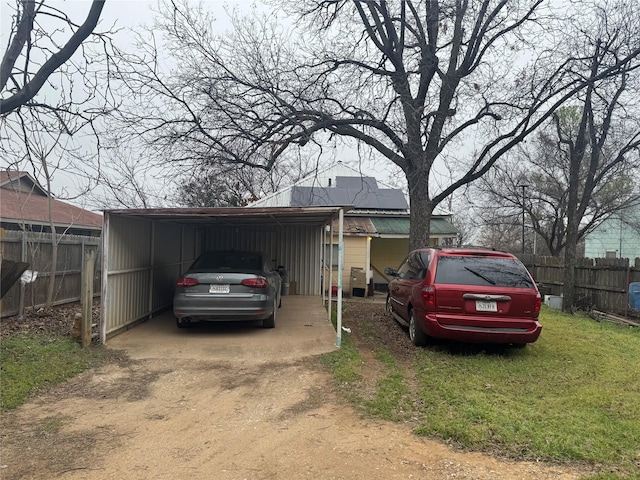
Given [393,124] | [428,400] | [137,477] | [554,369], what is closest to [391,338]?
[554,369]

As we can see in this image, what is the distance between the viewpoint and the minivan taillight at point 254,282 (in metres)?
8.04

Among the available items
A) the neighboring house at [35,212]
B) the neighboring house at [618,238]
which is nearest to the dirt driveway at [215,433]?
the neighboring house at [35,212]

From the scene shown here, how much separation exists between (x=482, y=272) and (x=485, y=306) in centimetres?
54

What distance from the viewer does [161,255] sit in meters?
10.5

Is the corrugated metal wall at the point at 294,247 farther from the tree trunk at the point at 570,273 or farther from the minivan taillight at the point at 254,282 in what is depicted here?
the tree trunk at the point at 570,273

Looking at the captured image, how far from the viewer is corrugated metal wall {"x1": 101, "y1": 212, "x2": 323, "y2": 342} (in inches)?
316

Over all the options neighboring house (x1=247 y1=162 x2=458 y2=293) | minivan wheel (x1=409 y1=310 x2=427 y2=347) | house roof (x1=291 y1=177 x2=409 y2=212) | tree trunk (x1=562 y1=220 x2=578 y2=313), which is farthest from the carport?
tree trunk (x1=562 y1=220 x2=578 y2=313)

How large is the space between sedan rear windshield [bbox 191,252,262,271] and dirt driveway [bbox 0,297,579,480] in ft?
7.12

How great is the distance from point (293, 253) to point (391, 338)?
23.4 ft

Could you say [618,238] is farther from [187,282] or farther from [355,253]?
[187,282]

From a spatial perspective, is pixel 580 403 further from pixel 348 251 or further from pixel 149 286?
pixel 348 251

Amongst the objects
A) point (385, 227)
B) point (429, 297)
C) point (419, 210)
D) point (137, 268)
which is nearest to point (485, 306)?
point (429, 297)

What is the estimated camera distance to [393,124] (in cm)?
1076

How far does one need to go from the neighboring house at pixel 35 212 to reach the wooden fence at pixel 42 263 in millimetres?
1980
